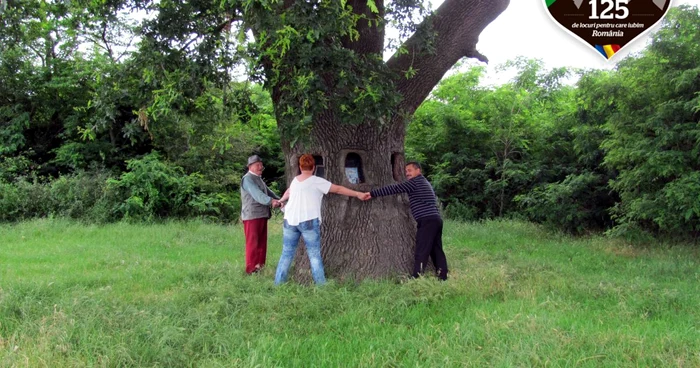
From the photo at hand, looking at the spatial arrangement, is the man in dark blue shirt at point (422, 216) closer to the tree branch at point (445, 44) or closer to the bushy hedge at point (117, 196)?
the tree branch at point (445, 44)

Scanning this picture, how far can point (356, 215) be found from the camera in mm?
6695

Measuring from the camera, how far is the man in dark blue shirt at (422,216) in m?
6.61

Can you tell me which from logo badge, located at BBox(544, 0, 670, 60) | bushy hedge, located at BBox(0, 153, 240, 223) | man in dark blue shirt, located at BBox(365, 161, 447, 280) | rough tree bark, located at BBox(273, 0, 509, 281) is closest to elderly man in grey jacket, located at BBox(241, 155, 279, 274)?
rough tree bark, located at BBox(273, 0, 509, 281)

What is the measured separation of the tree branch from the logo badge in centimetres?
129

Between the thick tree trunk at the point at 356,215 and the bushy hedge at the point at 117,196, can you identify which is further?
the bushy hedge at the point at 117,196

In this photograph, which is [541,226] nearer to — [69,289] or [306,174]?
[306,174]

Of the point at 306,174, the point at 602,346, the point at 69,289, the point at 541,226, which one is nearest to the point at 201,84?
the point at 306,174

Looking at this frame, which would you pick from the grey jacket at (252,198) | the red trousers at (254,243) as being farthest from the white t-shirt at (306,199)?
the red trousers at (254,243)

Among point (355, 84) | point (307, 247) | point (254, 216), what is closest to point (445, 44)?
point (355, 84)

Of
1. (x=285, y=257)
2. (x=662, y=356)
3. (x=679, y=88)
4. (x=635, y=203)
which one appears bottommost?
(x=662, y=356)

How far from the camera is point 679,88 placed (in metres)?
8.91

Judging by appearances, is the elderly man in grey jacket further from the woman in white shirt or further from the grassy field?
the woman in white shirt

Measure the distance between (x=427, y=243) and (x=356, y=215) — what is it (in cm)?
101

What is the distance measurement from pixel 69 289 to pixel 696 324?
691 cm
